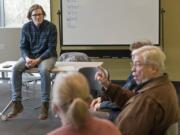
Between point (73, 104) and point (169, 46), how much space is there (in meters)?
4.98

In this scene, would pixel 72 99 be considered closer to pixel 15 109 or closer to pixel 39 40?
pixel 15 109

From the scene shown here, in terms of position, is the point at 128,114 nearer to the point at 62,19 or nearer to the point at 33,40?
the point at 33,40

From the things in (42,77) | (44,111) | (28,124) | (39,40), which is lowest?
(28,124)

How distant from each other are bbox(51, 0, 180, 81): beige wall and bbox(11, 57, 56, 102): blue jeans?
1982 mm

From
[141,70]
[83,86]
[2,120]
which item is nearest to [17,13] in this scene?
[2,120]

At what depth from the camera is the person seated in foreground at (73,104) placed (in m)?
1.52

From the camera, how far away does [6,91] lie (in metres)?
6.15

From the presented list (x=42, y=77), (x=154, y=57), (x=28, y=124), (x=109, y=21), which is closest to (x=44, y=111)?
(x=28, y=124)

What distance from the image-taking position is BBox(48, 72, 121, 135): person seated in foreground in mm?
1516

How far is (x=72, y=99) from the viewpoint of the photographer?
1.53m

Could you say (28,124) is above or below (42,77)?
below

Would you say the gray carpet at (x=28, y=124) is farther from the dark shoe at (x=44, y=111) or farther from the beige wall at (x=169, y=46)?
the beige wall at (x=169, y=46)

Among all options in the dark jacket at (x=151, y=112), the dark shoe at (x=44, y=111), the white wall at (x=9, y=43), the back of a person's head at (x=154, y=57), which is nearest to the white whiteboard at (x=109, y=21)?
the white wall at (x=9, y=43)

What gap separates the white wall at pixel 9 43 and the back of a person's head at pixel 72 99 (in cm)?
512
